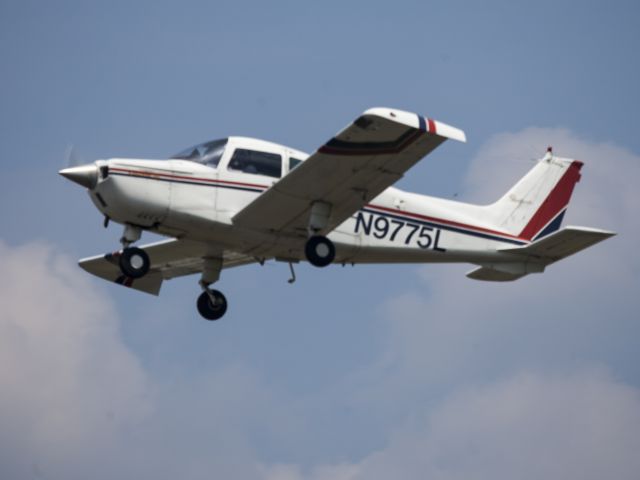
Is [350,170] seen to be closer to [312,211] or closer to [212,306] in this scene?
[312,211]

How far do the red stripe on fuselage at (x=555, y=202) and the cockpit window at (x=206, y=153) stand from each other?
19.2ft

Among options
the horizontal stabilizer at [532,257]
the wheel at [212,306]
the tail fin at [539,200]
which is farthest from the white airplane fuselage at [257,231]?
the wheel at [212,306]

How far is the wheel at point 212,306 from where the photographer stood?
77.9ft

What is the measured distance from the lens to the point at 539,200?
2469 centimetres

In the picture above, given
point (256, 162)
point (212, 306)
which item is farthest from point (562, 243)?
point (212, 306)

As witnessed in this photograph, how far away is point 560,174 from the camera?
81.8 ft

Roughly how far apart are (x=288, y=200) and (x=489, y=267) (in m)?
4.34

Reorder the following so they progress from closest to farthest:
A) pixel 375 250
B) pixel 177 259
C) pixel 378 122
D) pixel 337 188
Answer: pixel 378 122
pixel 337 188
pixel 375 250
pixel 177 259

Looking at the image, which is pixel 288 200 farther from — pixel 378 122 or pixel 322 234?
pixel 378 122

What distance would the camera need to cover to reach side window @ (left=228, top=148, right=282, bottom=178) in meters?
21.6

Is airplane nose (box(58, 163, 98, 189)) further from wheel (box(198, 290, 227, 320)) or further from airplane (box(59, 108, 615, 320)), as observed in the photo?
wheel (box(198, 290, 227, 320))

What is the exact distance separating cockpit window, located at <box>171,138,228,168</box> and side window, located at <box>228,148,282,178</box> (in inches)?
9.3

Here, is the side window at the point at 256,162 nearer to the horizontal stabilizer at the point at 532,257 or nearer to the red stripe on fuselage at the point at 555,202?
the horizontal stabilizer at the point at 532,257

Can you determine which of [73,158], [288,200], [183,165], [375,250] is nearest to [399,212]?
[375,250]
